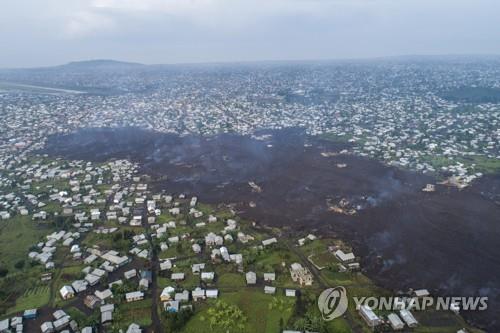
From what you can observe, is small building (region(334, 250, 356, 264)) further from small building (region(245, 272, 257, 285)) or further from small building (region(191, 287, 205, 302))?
small building (region(191, 287, 205, 302))

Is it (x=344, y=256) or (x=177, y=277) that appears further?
(x=344, y=256)

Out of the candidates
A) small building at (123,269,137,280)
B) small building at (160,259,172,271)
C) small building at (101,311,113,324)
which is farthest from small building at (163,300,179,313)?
small building at (123,269,137,280)

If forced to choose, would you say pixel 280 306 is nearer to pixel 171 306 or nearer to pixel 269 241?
pixel 171 306

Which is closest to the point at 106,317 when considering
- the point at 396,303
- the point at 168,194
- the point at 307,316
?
the point at 307,316

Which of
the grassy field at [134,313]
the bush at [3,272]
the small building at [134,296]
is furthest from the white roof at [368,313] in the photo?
the bush at [3,272]

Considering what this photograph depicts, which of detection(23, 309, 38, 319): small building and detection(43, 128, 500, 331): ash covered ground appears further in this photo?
detection(43, 128, 500, 331): ash covered ground

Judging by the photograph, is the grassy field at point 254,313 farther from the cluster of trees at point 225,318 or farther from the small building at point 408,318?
the small building at point 408,318

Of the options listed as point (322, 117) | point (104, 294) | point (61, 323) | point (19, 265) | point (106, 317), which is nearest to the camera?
point (61, 323)

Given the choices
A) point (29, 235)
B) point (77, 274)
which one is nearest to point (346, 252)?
point (77, 274)
